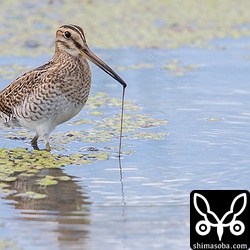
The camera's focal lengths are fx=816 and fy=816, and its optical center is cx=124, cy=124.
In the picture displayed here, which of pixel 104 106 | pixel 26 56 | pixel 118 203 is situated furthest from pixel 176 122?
pixel 26 56

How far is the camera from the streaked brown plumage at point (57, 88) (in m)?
8.04

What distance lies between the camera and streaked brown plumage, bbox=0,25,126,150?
804 centimetres

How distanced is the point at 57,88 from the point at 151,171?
4.13 feet

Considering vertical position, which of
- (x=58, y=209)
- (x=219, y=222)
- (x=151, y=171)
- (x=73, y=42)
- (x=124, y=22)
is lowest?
(x=219, y=222)

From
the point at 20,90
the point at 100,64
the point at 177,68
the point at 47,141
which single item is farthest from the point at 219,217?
the point at 177,68

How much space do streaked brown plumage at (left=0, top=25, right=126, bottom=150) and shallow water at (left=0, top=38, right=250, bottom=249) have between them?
47 cm

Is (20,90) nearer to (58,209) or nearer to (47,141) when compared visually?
(47,141)

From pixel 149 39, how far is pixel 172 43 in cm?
40

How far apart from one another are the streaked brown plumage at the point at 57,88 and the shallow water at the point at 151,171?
47 cm

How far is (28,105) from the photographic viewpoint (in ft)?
26.7

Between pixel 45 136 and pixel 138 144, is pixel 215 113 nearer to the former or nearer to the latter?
pixel 138 144

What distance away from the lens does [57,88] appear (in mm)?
8039

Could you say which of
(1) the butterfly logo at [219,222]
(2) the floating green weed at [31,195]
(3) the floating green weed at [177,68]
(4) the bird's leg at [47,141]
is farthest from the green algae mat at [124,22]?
(1) the butterfly logo at [219,222]

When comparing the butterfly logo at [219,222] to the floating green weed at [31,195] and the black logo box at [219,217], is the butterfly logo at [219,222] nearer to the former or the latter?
the black logo box at [219,217]
